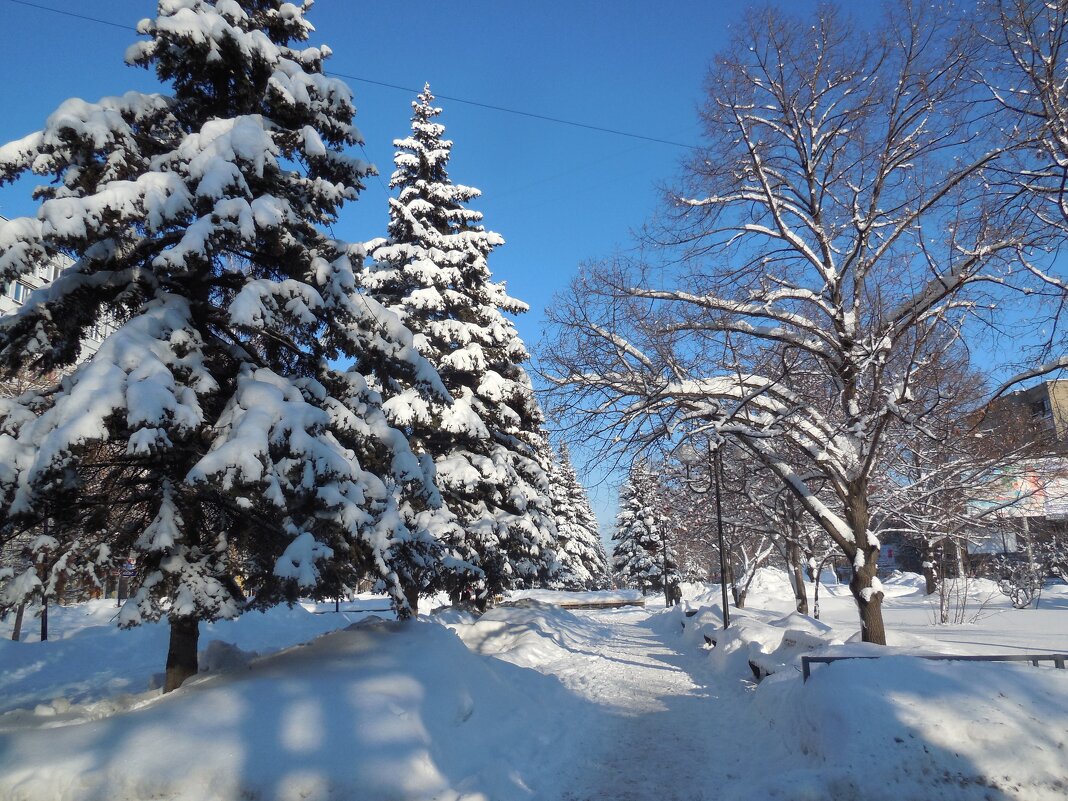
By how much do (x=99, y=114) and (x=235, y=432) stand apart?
12.0 feet

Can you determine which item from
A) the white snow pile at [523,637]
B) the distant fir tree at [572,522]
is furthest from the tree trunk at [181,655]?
the distant fir tree at [572,522]

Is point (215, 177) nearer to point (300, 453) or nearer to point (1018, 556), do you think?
point (300, 453)

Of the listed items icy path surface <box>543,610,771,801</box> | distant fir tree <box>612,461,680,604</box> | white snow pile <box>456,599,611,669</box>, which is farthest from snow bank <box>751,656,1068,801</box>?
distant fir tree <box>612,461,680,604</box>

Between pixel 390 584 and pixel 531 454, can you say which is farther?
pixel 531 454

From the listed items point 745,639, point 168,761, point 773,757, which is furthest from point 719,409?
point 168,761

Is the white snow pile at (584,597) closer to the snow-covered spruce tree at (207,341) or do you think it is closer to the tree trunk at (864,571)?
the tree trunk at (864,571)

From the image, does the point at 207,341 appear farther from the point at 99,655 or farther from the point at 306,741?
the point at 99,655

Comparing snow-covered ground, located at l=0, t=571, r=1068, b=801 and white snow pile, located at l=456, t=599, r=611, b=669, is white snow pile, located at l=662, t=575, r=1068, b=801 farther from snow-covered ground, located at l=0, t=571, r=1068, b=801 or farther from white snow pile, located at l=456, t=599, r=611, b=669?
white snow pile, located at l=456, t=599, r=611, b=669

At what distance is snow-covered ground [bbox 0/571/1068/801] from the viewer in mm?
4840

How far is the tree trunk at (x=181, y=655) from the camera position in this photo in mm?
7082

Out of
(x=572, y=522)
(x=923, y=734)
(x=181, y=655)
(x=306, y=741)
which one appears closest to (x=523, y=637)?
(x=181, y=655)

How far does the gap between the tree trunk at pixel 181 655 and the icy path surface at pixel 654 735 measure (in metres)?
4.01

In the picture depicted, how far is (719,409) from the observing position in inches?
450

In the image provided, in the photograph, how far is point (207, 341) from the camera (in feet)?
25.2
